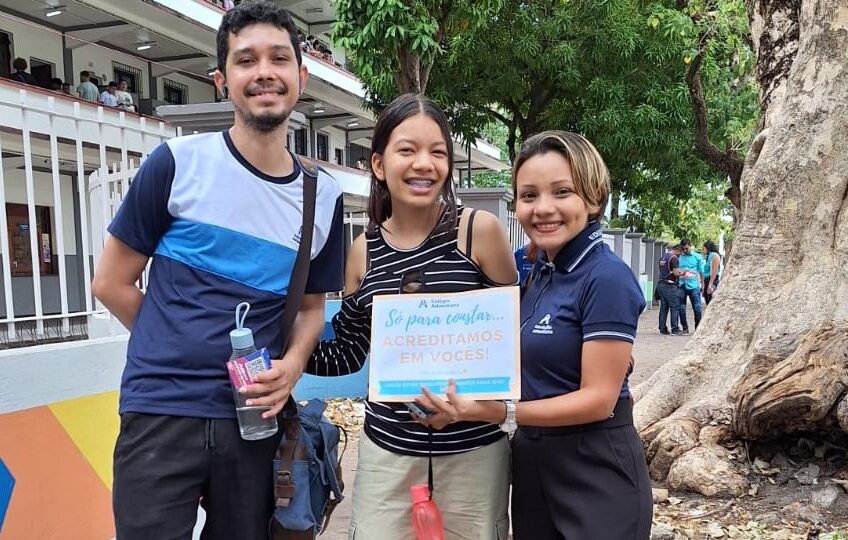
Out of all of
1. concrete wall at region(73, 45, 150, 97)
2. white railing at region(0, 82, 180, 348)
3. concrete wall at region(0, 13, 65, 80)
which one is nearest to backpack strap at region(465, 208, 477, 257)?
white railing at region(0, 82, 180, 348)

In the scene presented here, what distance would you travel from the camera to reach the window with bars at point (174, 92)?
17391 mm

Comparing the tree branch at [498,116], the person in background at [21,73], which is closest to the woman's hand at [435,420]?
the tree branch at [498,116]

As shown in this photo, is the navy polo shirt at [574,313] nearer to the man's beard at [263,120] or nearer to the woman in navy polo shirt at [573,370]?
the woman in navy polo shirt at [573,370]

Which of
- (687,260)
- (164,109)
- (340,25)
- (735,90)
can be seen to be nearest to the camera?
(164,109)

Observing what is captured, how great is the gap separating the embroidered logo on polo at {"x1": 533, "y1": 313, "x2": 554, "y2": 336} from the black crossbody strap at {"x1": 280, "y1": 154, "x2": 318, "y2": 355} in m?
0.67

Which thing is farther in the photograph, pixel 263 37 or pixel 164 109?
pixel 164 109

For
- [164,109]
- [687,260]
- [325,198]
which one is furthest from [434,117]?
[687,260]

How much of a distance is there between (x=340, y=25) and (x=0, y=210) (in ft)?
19.6

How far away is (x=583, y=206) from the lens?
5.98 ft

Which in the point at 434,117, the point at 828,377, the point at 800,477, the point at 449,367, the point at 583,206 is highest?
the point at 434,117

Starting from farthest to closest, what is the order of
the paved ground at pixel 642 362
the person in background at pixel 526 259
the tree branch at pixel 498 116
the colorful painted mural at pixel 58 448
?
the tree branch at pixel 498 116 < the paved ground at pixel 642 362 < the colorful painted mural at pixel 58 448 < the person in background at pixel 526 259

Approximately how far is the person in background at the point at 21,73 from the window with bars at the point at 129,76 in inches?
113

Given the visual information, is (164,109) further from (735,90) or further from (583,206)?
(735,90)

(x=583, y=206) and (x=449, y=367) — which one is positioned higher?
(x=583, y=206)
